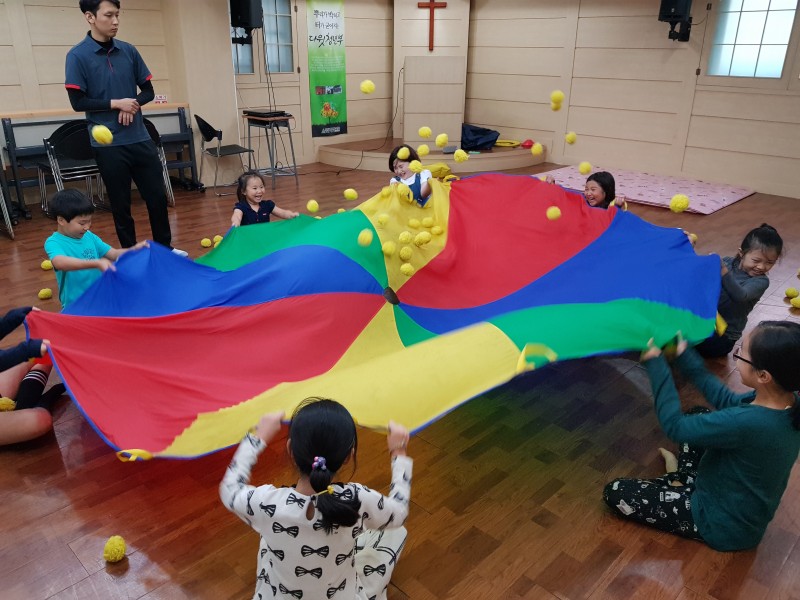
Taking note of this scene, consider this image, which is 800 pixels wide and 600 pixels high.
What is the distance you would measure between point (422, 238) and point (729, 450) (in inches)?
56.8

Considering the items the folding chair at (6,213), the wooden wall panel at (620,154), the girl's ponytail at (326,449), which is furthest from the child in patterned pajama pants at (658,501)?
the wooden wall panel at (620,154)

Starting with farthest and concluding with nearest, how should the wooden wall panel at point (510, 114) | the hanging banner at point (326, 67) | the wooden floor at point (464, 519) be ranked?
the wooden wall panel at point (510, 114)
the hanging banner at point (326, 67)
the wooden floor at point (464, 519)

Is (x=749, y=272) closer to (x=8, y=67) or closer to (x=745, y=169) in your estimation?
(x=745, y=169)

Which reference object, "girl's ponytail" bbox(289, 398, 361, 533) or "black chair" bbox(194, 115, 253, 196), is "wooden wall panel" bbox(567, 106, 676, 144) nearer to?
"black chair" bbox(194, 115, 253, 196)

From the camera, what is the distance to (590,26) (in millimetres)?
7223

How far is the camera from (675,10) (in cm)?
617

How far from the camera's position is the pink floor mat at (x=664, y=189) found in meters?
5.89

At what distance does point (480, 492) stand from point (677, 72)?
20.1 feet

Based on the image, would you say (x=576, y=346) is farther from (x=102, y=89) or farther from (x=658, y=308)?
(x=102, y=89)

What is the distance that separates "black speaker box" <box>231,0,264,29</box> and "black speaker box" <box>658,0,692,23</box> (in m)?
3.96

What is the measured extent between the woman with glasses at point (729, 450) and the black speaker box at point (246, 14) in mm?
5525

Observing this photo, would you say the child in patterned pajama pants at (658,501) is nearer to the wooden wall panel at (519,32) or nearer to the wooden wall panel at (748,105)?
the wooden wall panel at (748,105)

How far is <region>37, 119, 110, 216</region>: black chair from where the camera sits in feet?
A: 15.8

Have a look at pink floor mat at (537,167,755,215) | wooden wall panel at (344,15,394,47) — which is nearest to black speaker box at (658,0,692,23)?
pink floor mat at (537,167,755,215)
